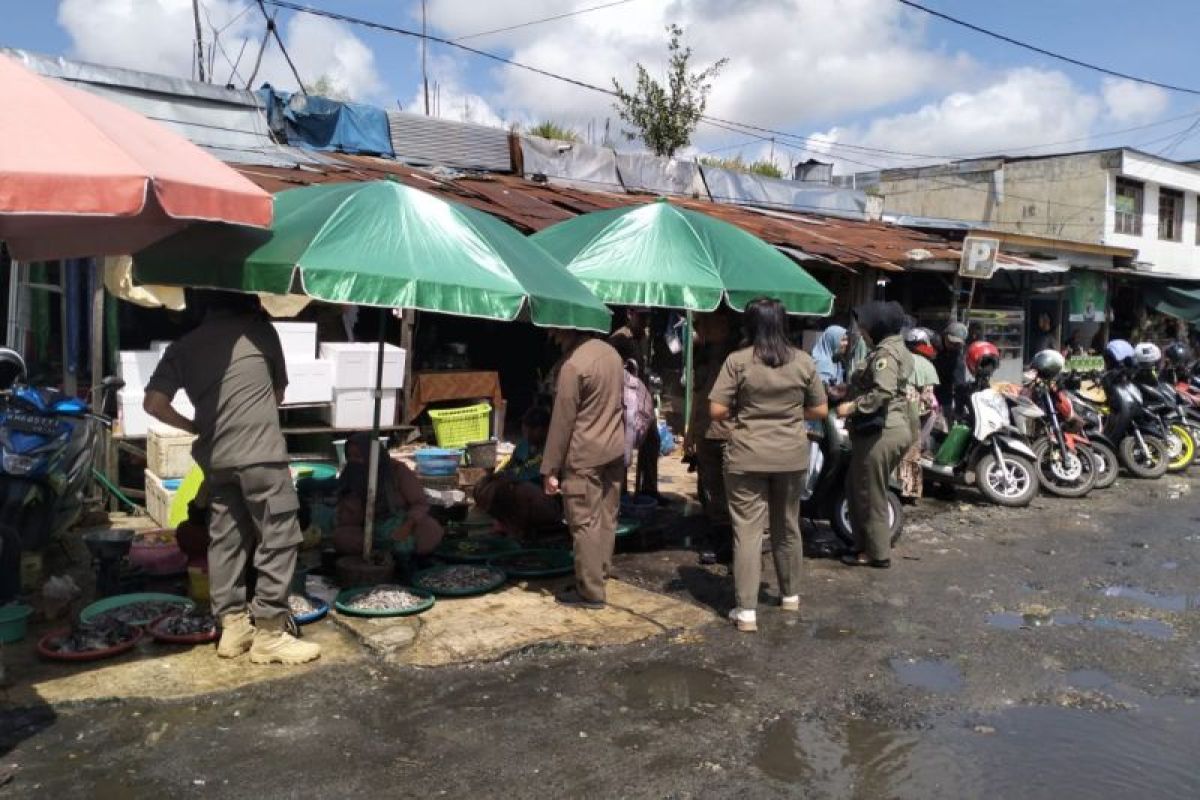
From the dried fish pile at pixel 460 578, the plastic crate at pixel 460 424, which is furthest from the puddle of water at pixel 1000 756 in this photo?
the plastic crate at pixel 460 424

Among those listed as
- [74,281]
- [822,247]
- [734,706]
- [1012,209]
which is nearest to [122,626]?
[734,706]

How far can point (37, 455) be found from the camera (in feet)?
16.7

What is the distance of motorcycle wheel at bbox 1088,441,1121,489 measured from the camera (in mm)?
9836

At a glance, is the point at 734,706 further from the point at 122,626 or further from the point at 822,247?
the point at 822,247

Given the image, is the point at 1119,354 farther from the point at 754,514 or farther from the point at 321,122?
the point at 321,122

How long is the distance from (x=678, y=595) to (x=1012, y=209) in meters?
25.4

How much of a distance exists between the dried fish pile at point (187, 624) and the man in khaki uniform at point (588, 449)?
1897 millimetres

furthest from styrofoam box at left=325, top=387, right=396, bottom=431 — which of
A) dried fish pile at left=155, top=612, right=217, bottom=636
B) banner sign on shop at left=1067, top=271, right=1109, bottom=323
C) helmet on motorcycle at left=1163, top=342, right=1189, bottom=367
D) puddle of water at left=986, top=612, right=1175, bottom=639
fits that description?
banner sign on shop at left=1067, top=271, right=1109, bottom=323

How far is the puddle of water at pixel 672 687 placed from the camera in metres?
4.16

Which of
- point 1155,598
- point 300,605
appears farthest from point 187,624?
point 1155,598

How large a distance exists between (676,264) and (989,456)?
4.65 m

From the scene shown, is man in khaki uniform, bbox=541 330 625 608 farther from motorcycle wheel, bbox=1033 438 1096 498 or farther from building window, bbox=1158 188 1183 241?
building window, bbox=1158 188 1183 241

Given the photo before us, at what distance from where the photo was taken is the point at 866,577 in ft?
21.0

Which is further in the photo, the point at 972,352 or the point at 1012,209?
the point at 1012,209
